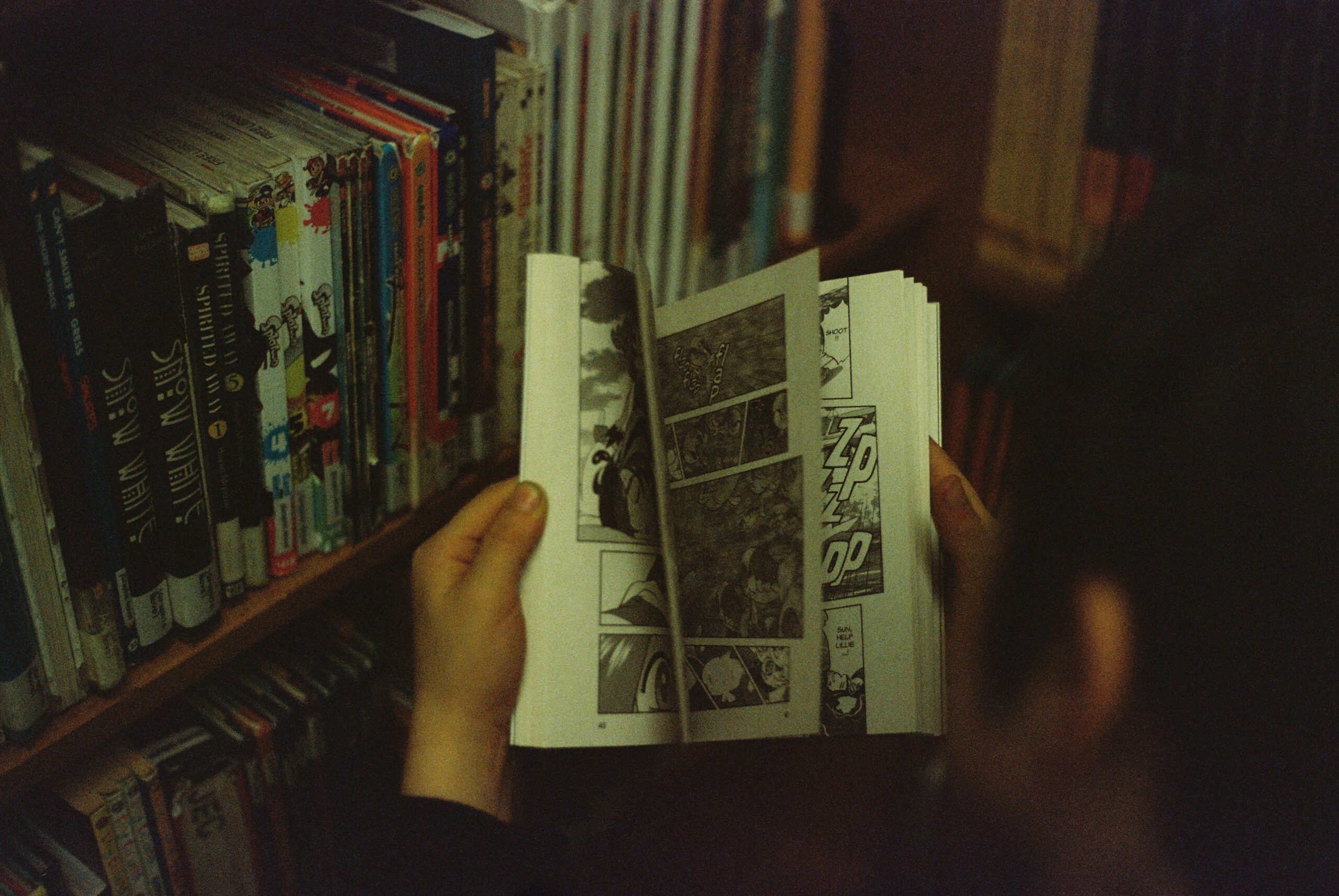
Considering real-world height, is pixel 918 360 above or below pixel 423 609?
above

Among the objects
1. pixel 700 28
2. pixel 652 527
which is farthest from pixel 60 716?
pixel 700 28

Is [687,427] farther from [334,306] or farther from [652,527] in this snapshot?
[334,306]

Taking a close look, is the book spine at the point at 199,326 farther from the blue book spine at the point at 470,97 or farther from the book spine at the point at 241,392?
the blue book spine at the point at 470,97

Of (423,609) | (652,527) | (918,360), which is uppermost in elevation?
(918,360)

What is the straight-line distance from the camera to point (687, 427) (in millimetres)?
689

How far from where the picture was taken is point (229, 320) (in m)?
0.66

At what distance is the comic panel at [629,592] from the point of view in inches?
27.0

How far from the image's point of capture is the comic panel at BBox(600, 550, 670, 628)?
69cm

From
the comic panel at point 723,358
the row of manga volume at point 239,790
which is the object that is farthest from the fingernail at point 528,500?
the row of manga volume at point 239,790

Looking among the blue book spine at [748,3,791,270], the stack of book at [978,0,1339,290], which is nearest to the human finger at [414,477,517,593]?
the blue book spine at [748,3,791,270]

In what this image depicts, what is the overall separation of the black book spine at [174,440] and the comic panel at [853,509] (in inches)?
16.5

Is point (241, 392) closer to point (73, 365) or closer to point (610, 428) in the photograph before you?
point (73, 365)

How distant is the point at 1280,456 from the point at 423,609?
597 millimetres

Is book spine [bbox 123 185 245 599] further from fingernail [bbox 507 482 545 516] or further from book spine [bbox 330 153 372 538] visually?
fingernail [bbox 507 482 545 516]
